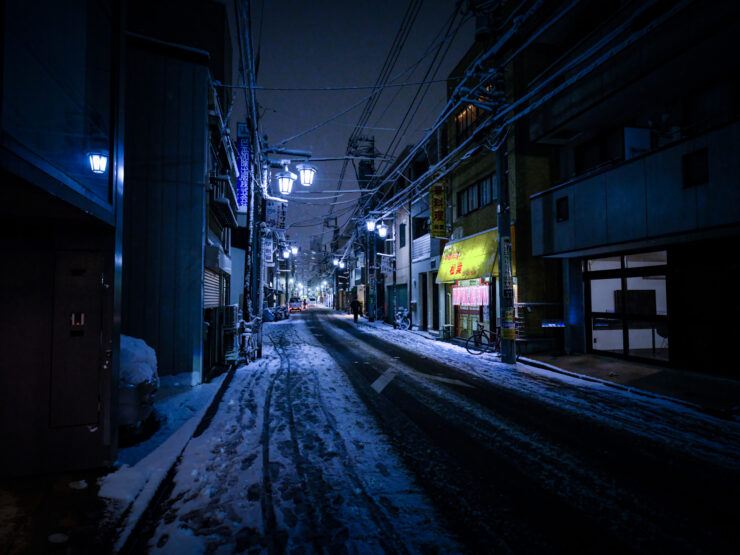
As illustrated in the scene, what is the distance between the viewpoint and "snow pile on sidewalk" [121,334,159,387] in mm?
5133

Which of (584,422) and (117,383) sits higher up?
(117,383)

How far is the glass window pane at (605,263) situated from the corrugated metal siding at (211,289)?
13151 millimetres

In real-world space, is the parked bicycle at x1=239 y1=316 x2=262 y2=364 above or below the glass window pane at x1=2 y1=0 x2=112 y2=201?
below

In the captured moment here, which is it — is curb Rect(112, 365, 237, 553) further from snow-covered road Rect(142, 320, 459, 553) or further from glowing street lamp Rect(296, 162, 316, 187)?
glowing street lamp Rect(296, 162, 316, 187)

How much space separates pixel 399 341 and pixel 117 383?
49.1 feet

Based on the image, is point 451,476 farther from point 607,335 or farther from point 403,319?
point 403,319

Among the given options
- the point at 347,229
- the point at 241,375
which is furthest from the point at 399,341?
the point at 347,229

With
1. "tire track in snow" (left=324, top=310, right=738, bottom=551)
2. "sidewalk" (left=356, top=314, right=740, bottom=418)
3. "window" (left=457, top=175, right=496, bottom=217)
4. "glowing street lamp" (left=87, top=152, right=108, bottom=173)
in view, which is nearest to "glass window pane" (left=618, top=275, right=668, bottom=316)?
"sidewalk" (left=356, top=314, right=740, bottom=418)

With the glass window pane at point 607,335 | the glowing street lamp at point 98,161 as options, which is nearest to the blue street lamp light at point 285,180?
the glowing street lamp at point 98,161

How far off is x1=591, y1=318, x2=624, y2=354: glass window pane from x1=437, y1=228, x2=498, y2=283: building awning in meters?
4.05

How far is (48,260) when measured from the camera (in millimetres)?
4441

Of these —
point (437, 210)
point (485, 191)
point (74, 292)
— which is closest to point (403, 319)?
point (437, 210)

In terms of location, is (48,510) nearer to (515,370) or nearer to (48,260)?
(48,260)

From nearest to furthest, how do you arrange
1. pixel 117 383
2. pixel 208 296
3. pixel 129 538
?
1. pixel 129 538
2. pixel 117 383
3. pixel 208 296
